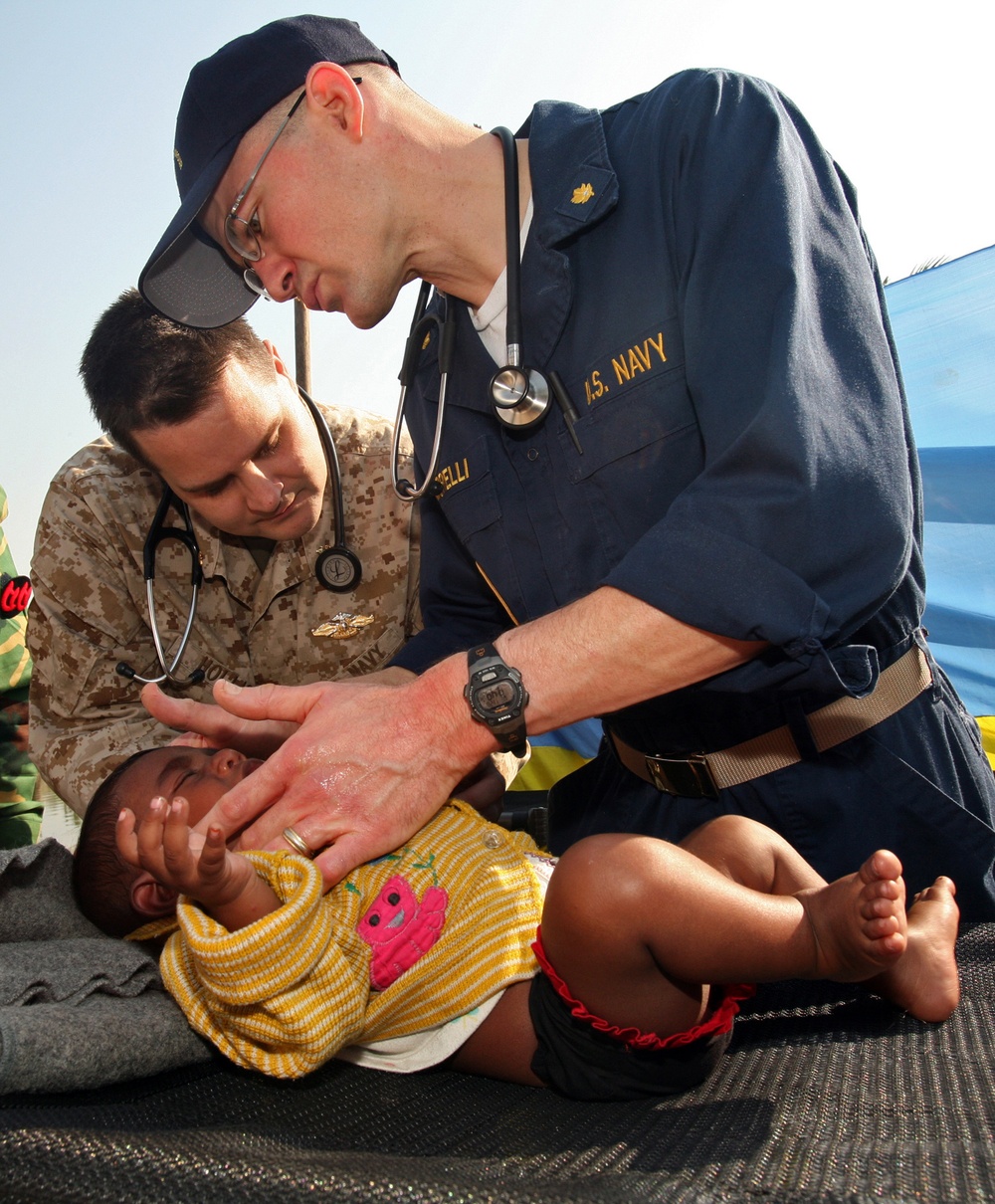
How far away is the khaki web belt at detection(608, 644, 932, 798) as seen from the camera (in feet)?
4.32

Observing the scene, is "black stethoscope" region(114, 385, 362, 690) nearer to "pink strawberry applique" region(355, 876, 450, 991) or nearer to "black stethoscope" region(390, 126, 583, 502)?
"black stethoscope" region(390, 126, 583, 502)

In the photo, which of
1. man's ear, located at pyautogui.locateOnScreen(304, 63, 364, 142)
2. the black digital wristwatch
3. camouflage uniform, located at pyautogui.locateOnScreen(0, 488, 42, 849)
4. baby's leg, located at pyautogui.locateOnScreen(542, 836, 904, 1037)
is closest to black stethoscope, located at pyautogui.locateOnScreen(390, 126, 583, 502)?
man's ear, located at pyautogui.locateOnScreen(304, 63, 364, 142)

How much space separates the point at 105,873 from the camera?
58.8 inches

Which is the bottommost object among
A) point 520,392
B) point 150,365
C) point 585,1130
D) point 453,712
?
point 585,1130

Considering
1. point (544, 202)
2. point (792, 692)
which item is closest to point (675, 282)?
point (544, 202)

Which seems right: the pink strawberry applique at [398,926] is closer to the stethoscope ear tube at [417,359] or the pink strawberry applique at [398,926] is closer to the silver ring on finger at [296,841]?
the silver ring on finger at [296,841]

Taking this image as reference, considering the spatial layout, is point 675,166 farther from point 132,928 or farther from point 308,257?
point 132,928

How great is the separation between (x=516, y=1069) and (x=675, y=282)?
1030mm

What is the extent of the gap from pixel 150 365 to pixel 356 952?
1368 mm

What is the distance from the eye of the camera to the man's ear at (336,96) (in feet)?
4.73

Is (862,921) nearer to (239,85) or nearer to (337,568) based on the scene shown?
(239,85)

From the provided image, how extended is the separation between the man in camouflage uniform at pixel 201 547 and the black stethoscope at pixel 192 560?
3 cm

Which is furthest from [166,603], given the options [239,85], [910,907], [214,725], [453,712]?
[910,907]

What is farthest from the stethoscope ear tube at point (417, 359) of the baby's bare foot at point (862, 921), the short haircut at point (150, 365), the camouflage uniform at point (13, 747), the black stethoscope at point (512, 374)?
the camouflage uniform at point (13, 747)
